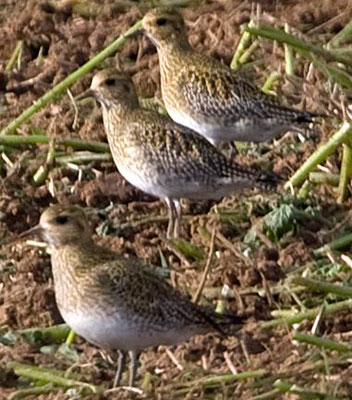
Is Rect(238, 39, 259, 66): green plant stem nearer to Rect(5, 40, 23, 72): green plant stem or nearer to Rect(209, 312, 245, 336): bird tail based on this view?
Rect(5, 40, 23, 72): green plant stem

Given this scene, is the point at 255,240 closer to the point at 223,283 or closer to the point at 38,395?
the point at 223,283

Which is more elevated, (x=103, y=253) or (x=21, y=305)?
(x=103, y=253)

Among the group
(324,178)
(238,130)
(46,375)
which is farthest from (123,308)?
(238,130)

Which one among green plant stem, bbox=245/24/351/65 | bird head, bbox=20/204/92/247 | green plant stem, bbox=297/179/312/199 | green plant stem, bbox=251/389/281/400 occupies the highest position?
green plant stem, bbox=245/24/351/65

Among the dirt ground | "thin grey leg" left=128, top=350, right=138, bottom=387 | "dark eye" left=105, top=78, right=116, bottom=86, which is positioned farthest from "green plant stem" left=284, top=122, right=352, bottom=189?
"thin grey leg" left=128, top=350, right=138, bottom=387

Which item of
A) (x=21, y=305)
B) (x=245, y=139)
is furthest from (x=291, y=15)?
(x=21, y=305)

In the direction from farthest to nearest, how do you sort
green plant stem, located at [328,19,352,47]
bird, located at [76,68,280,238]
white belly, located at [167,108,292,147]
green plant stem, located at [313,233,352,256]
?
1. green plant stem, located at [328,19,352,47]
2. white belly, located at [167,108,292,147]
3. bird, located at [76,68,280,238]
4. green plant stem, located at [313,233,352,256]

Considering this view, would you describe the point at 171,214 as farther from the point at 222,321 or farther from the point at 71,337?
the point at 222,321

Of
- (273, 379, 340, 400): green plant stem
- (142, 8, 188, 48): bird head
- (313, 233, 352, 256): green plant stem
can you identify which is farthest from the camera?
(142, 8, 188, 48): bird head
